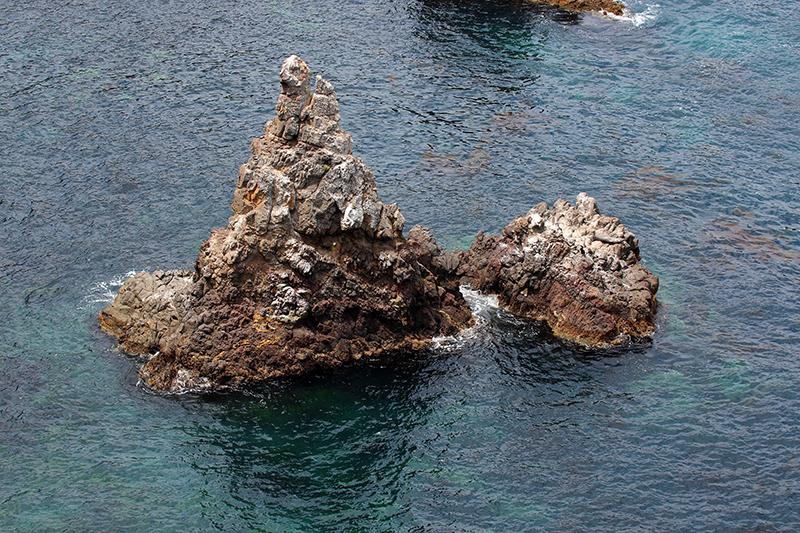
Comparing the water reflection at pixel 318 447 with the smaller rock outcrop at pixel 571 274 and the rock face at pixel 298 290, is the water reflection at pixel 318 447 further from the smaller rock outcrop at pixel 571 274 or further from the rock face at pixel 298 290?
the smaller rock outcrop at pixel 571 274

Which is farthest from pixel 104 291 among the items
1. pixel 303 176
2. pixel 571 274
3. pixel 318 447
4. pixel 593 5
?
pixel 593 5

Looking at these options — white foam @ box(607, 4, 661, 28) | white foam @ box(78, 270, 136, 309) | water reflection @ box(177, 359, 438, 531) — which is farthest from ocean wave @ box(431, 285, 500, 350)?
white foam @ box(607, 4, 661, 28)

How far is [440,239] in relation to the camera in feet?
183

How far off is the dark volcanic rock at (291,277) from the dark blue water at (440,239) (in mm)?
1826

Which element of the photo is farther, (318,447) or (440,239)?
(440,239)

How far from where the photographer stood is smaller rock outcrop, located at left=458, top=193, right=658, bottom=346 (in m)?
47.5

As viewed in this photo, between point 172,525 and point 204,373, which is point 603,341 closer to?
point 204,373

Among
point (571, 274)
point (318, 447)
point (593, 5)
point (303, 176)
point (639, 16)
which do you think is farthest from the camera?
point (593, 5)

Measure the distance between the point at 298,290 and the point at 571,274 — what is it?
16.9 meters

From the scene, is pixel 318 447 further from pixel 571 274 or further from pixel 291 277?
pixel 571 274

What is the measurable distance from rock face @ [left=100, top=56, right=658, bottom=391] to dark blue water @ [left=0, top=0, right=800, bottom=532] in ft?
5.72

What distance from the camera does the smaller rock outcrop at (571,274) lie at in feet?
156

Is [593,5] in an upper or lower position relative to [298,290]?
upper

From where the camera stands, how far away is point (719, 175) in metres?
62.8
